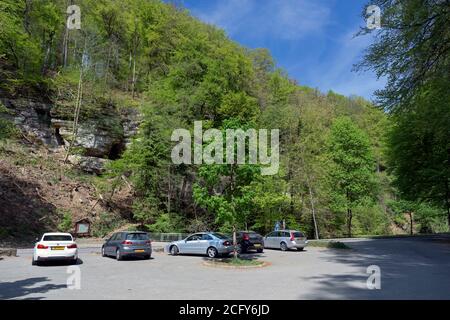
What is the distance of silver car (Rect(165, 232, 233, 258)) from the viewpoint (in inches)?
803

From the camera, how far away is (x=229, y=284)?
37.9ft

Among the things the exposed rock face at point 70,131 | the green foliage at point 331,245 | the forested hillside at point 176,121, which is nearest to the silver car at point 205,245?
the forested hillside at point 176,121

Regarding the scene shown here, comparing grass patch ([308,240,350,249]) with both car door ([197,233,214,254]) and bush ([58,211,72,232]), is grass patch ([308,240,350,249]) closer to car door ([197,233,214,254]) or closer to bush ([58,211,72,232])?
car door ([197,233,214,254])

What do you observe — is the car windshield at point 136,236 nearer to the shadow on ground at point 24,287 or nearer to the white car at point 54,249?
the white car at point 54,249

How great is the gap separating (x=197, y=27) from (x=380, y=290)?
167ft

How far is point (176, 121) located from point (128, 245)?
17.5 metres

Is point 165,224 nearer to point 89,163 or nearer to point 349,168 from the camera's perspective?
point 89,163

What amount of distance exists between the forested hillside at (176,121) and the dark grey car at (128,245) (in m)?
5.69

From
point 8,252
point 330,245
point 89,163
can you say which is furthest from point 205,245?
point 89,163

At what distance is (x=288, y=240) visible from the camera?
1004 inches

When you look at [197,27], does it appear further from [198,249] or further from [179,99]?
[198,249]

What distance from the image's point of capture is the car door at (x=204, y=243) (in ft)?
69.2
